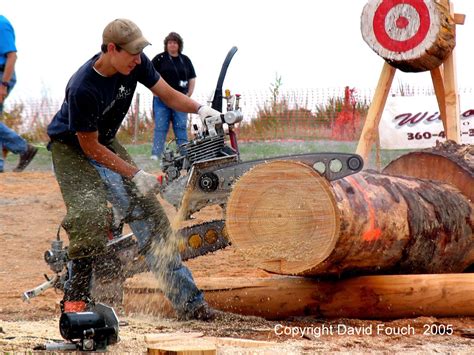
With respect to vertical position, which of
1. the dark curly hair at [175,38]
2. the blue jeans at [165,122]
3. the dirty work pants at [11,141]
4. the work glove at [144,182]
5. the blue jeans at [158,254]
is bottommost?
the blue jeans at [158,254]

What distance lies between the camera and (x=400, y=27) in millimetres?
7113

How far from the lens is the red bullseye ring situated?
7082 mm

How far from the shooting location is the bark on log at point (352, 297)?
215 inches

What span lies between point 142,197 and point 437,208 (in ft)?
5.90

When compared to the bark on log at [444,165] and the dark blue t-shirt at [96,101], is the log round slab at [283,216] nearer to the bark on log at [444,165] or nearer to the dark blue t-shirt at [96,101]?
the dark blue t-shirt at [96,101]

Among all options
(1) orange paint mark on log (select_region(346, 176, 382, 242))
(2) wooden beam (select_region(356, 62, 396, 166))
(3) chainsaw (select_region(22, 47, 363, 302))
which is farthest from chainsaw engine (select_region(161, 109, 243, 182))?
(2) wooden beam (select_region(356, 62, 396, 166))

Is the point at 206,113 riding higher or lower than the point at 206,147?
higher

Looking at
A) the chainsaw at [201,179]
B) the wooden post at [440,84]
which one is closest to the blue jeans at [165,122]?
the wooden post at [440,84]

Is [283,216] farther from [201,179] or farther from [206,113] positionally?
[206,113]

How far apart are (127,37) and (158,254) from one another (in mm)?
1340

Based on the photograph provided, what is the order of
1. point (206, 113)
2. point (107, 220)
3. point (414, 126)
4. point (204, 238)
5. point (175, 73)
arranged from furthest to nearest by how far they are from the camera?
point (175, 73) < point (414, 126) < point (204, 238) < point (206, 113) < point (107, 220)

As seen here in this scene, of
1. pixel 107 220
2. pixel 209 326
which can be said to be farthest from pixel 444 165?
pixel 107 220

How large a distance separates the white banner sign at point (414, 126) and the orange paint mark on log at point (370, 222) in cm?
542

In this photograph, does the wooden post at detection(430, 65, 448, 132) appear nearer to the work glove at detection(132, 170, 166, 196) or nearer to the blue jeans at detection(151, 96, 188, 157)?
the work glove at detection(132, 170, 166, 196)
